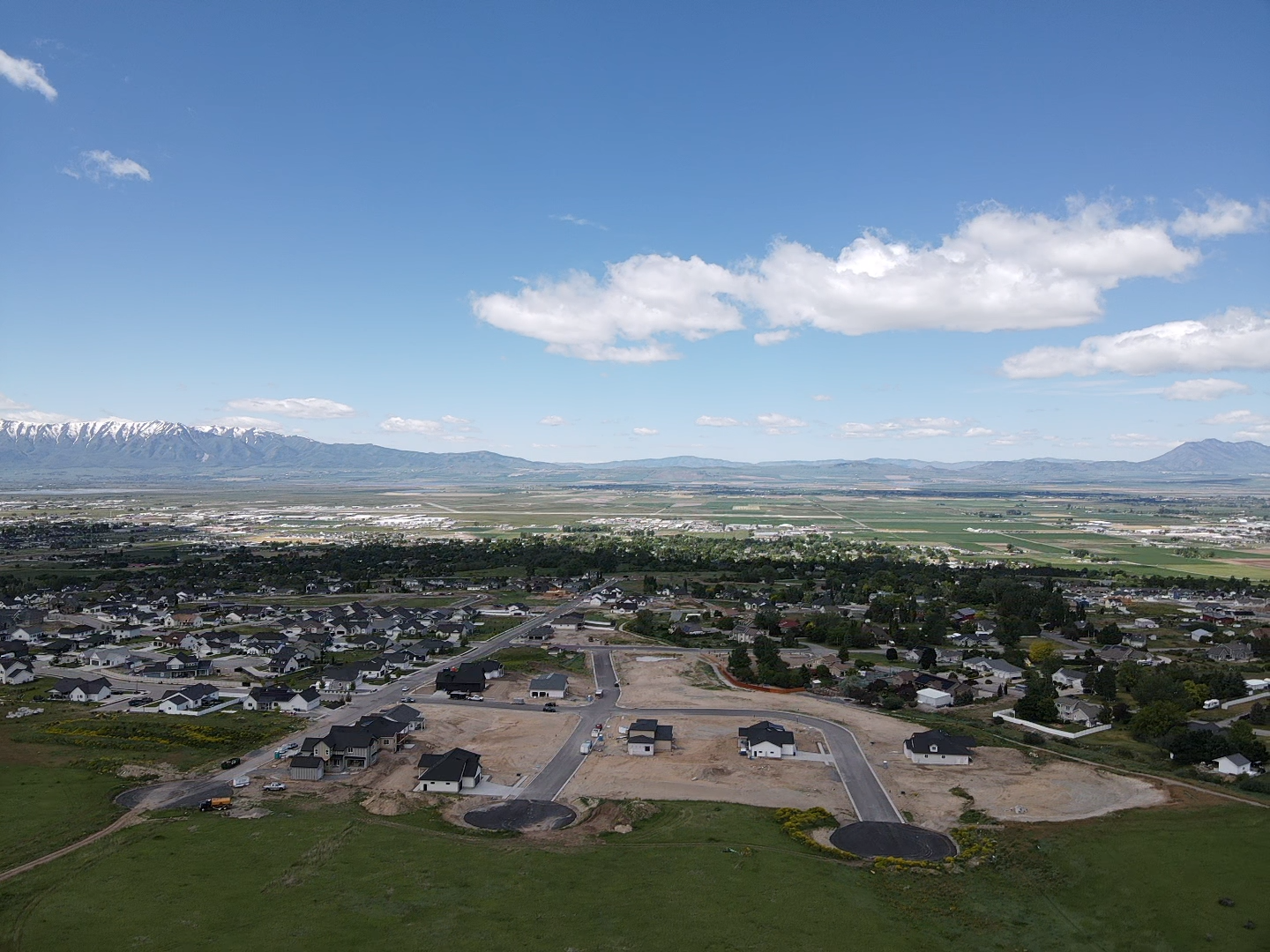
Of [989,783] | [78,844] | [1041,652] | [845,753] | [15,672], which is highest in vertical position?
[78,844]

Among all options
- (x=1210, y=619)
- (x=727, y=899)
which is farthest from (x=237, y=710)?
(x=1210, y=619)

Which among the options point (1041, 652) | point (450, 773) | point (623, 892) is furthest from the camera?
point (1041, 652)

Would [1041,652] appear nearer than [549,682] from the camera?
No

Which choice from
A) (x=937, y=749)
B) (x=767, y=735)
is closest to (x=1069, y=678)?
(x=937, y=749)

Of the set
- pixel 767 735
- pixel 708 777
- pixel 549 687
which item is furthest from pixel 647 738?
pixel 549 687

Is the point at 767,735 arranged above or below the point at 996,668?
above

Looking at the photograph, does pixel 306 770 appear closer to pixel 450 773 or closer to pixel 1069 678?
pixel 450 773

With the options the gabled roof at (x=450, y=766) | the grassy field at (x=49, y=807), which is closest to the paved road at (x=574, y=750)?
the gabled roof at (x=450, y=766)

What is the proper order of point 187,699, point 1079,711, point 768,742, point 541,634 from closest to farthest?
point 768,742
point 1079,711
point 187,699
point 541,634
